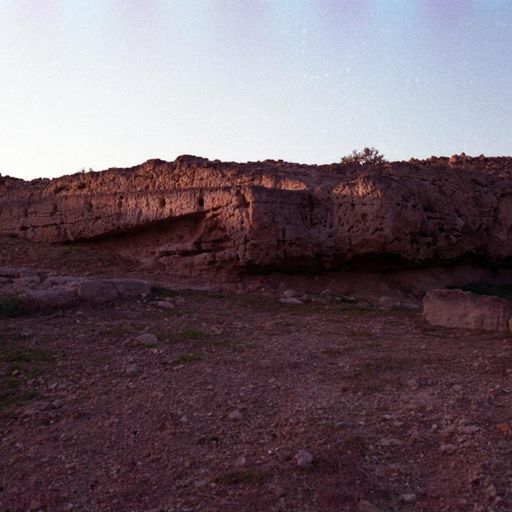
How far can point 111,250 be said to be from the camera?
9.80 m

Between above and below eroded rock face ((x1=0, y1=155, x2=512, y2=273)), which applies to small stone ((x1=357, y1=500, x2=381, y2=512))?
below

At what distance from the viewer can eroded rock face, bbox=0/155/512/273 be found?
321 inches

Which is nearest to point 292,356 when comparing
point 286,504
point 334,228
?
point 286,504

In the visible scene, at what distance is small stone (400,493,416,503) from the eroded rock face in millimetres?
5310

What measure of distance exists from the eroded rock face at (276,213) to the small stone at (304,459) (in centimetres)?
493

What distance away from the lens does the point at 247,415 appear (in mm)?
3938

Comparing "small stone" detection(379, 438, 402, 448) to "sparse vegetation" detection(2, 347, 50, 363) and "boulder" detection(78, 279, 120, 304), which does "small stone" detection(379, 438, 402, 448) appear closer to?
"sparse vegetation" detection(2, 347, 50, 363)

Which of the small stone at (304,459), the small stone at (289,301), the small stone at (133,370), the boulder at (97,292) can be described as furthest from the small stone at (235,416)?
the small stone at (289,301)

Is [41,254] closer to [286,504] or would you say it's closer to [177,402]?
Result: [177,402]

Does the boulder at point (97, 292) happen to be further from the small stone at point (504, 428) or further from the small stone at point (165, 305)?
the small stone at point (504, 428)

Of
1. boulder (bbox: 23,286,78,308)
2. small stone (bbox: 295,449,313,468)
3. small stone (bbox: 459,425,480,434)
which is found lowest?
small stone (bbox: 295,449,313,468)

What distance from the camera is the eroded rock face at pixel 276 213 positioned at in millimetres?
8148

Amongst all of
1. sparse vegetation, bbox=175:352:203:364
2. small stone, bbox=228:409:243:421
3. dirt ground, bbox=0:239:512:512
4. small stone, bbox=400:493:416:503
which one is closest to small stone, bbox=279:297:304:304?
dirt ground, bbox=0:239:512:512

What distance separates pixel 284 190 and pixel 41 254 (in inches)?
162
